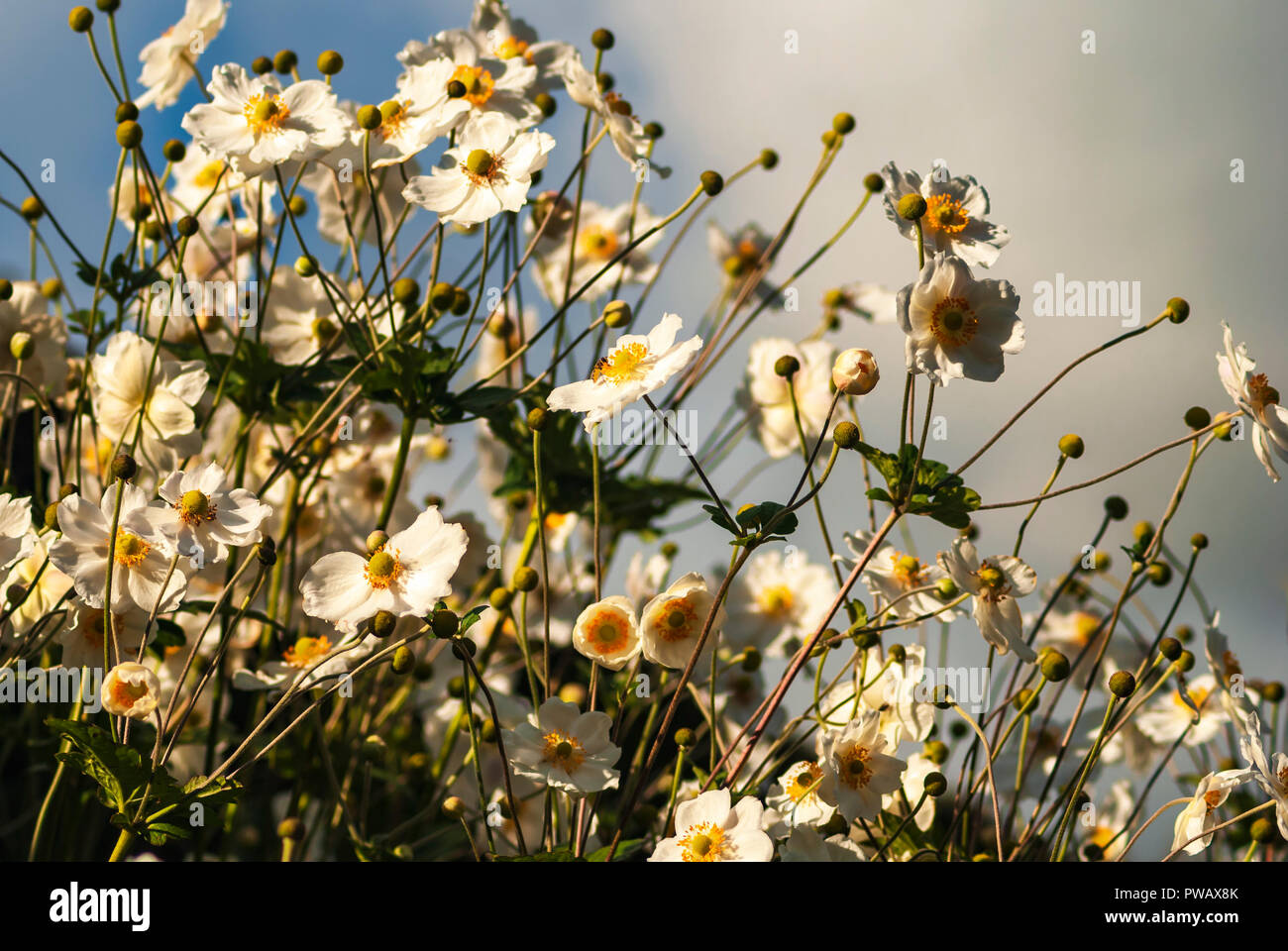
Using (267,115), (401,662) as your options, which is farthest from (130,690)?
(267,115)

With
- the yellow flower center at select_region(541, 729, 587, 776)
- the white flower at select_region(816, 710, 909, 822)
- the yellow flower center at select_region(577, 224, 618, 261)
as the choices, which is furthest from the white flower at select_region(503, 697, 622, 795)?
the yellow flower center at select_region(577, 224, 618, 261)

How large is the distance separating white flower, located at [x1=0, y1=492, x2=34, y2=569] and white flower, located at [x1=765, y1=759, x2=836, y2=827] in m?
0.70

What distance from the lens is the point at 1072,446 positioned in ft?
3.51

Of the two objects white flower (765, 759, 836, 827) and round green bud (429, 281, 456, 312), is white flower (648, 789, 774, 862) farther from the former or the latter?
round green bud (429, 281, 456, 312)

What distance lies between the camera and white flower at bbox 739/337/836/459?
1.63 meters

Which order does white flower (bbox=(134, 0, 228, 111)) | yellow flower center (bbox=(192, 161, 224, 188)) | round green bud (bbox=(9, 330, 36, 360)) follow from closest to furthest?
round green bud (bbox=(9, 330, 36, 360))
white flower (bbox=(134, 0, 228, 111))
yellow flower center (bbox=(192, 161, 224, 188))

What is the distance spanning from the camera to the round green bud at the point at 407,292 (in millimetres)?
1220

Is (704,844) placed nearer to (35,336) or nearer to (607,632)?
(607,632)

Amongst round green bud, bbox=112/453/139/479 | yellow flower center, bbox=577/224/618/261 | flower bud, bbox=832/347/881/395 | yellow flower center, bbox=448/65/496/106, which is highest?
yellow flower center, bbox=577/224/618/261

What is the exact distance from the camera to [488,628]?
172 cm

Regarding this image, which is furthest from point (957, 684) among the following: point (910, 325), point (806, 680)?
point (910, 325)

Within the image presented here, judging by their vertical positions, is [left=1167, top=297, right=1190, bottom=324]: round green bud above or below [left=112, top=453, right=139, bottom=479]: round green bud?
above

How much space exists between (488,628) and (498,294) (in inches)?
25.9
